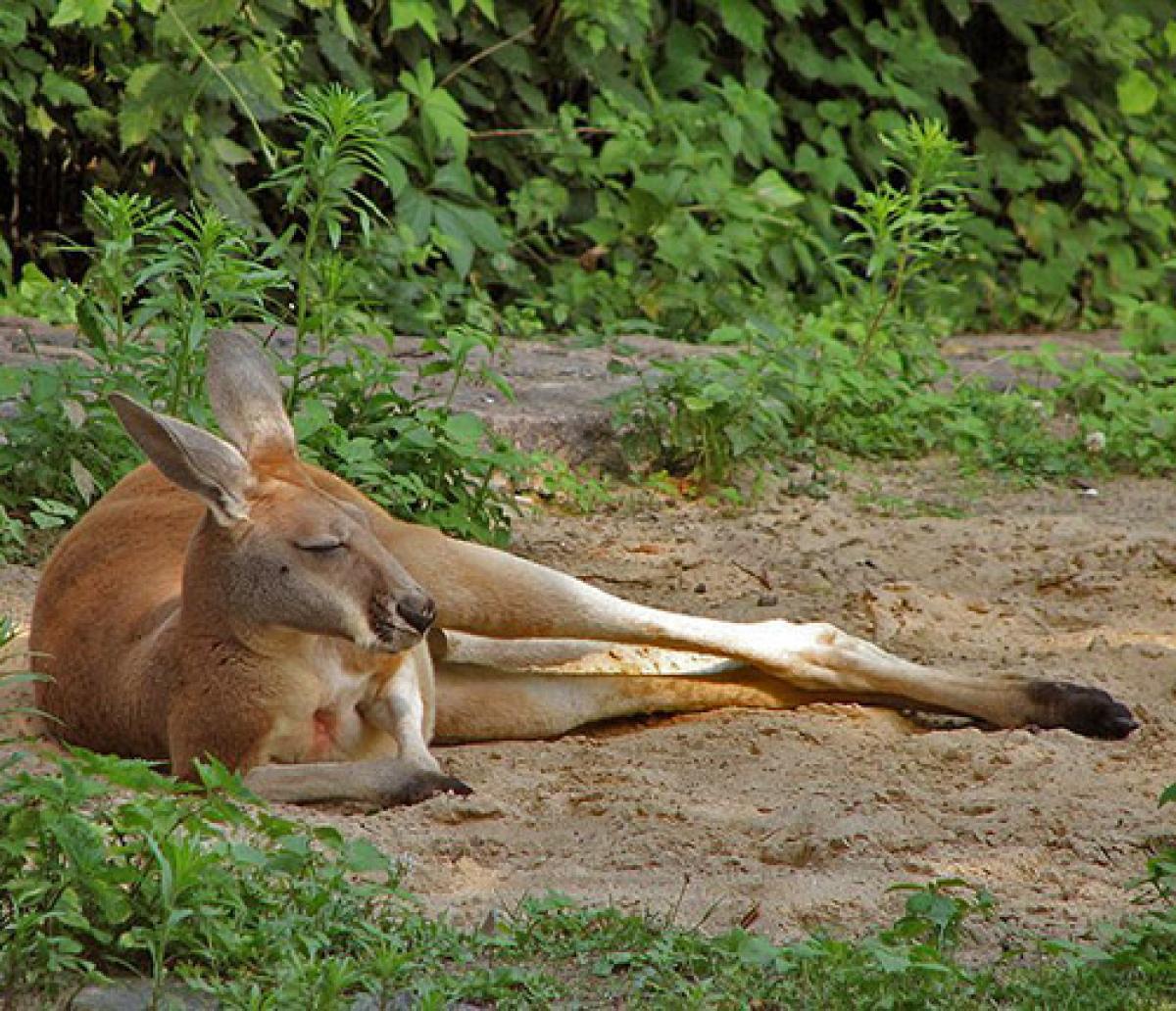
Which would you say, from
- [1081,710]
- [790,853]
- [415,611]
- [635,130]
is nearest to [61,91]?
[635,130]

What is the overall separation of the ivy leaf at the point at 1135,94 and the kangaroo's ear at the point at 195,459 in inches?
322

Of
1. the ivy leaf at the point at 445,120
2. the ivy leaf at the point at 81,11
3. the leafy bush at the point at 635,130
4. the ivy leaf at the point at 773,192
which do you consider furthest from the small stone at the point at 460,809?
the ivy leaf at the point at 773,192

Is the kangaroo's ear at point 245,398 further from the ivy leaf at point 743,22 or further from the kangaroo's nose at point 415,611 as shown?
the ivy leaf at point 743,22

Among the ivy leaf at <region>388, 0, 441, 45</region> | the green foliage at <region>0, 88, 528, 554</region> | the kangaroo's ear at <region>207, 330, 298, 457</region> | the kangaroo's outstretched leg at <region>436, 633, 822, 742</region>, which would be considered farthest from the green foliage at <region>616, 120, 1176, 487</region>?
the kangaroo's ear at <region>207, 330, 298, 457</region>

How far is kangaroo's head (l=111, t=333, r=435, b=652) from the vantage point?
14.1ft

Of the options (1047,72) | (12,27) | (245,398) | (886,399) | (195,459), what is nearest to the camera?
(195,459)

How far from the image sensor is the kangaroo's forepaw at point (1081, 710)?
198 inches

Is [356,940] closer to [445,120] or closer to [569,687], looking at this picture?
[569,687]

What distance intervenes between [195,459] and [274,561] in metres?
0.25

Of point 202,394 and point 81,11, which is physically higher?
point 81,11

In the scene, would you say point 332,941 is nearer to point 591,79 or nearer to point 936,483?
point 936,483

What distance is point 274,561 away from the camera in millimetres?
4309

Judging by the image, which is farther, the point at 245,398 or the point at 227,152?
the point at 227,152

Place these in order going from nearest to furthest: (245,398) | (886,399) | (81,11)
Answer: (245,398), (81,11), (886,399)
